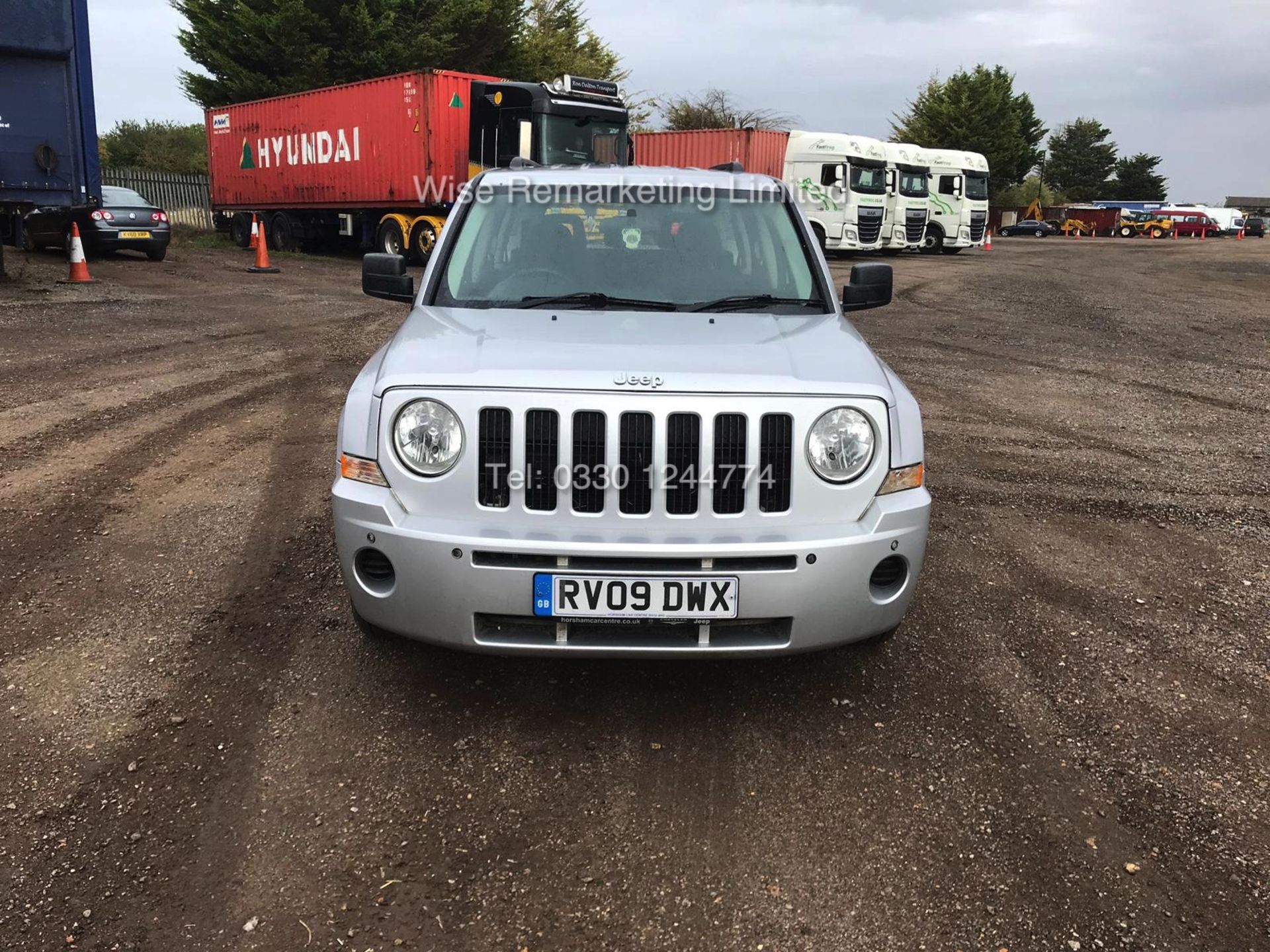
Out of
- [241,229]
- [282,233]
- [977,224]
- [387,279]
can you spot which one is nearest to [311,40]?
[241,229]

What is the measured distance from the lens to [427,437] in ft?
9.69

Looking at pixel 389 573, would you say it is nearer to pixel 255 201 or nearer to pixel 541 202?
pixel 541 202

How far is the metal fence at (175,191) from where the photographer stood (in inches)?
1278

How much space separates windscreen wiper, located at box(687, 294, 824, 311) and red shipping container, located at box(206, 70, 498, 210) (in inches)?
638

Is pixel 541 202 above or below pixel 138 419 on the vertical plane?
above

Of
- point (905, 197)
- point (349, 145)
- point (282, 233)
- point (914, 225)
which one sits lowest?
point (282, 233)

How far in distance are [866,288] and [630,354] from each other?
5.41ft

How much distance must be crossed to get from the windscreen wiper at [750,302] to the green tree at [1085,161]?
94.6 m

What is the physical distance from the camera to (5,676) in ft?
11.1

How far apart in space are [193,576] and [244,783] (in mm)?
1715

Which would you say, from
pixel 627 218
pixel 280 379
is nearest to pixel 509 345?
pixel 627 218

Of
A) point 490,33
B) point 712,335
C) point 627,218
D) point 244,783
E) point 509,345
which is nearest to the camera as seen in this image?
point 244,783

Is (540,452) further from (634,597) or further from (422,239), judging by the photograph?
(422,239)

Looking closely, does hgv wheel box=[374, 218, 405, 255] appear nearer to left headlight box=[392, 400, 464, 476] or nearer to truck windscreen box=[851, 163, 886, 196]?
truck windscreen box=[851, 163, 886, 196]
